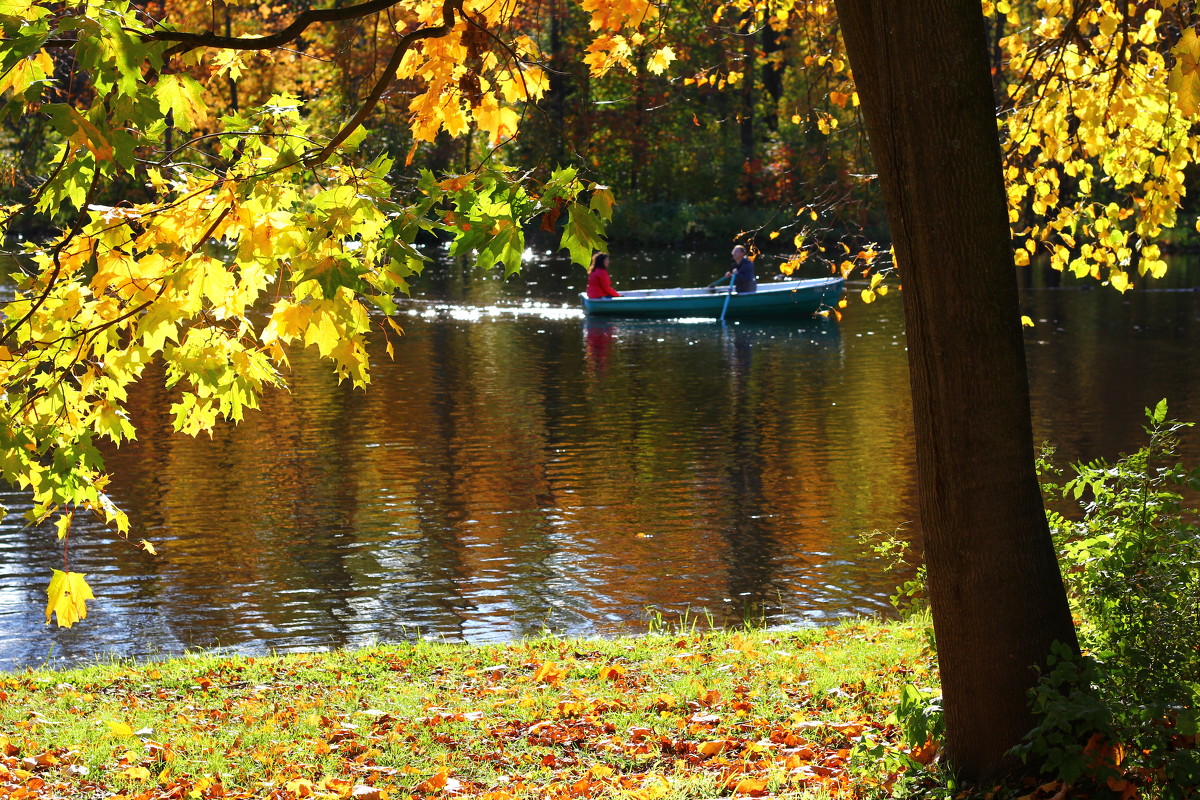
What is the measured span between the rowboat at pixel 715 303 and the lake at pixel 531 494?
11.6ft

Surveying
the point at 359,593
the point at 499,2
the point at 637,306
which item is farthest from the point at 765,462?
the point at 637,306

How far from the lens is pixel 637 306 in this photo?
29.2 meters

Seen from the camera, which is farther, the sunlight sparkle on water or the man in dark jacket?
the sunlight sparkle on water

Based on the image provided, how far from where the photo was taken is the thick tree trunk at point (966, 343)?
4.18 meters

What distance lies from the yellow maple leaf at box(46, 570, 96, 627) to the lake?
190 inches

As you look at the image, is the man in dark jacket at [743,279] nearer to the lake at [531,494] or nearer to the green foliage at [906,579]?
the lake at [531,494]

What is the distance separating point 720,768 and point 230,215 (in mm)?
2773

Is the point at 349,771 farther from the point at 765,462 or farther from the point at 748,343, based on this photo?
the point at 748,343

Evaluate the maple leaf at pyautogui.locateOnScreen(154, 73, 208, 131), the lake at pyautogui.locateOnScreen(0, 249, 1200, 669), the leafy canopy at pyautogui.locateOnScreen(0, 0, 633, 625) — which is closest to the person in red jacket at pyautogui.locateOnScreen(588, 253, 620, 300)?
the lake at pyautogui.locateOnScreen(0, 249, 1200, 669)

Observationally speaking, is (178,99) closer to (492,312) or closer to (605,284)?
(605,284)

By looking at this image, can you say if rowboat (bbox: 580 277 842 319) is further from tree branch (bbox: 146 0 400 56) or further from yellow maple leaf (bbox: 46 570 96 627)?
yellow maple leaf (bbox: 46 570 96 627)

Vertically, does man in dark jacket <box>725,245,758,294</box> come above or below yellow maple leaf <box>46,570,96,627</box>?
above

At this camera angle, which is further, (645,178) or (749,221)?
(645,178)

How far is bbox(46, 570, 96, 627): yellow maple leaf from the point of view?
4.19 metres
